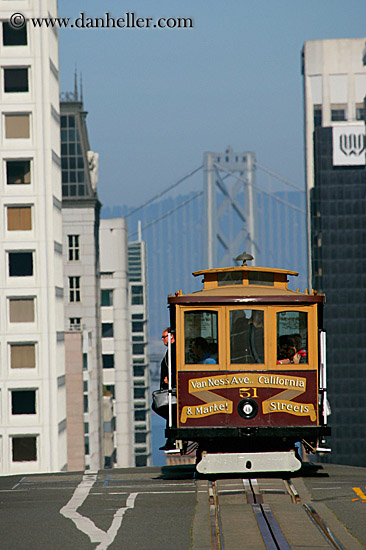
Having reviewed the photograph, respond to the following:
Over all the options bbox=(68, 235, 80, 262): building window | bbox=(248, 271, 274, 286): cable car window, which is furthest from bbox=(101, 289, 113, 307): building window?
bbox=(248, 271, 274, 286): cable car window

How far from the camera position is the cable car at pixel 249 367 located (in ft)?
57.3

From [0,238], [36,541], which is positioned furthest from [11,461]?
[36,541]

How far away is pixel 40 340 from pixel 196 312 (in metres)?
48.0

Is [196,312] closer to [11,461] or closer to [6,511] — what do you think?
[6,511]

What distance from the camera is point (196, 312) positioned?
17828 millimetres

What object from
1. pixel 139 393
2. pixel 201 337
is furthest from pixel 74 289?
pixel 201 337

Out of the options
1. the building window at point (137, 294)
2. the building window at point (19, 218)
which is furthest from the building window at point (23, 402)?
the building window at point (137, 294)

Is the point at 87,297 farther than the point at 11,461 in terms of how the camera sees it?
Yes

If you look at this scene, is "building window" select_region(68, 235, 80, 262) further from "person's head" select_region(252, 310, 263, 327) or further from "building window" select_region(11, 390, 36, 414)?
"person's head" select_region(252, 310, 263, 327)

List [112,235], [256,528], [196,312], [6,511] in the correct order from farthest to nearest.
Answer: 1. [112,235]
2. [196,312]
3. [6,511]
4. [256,528]

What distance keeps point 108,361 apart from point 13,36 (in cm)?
6722

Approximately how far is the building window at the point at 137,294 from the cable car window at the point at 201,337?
571 feet

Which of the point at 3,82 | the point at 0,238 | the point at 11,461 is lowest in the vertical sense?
the point at 11,461

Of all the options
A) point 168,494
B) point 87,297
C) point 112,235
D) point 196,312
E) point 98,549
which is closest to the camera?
point 98,549
